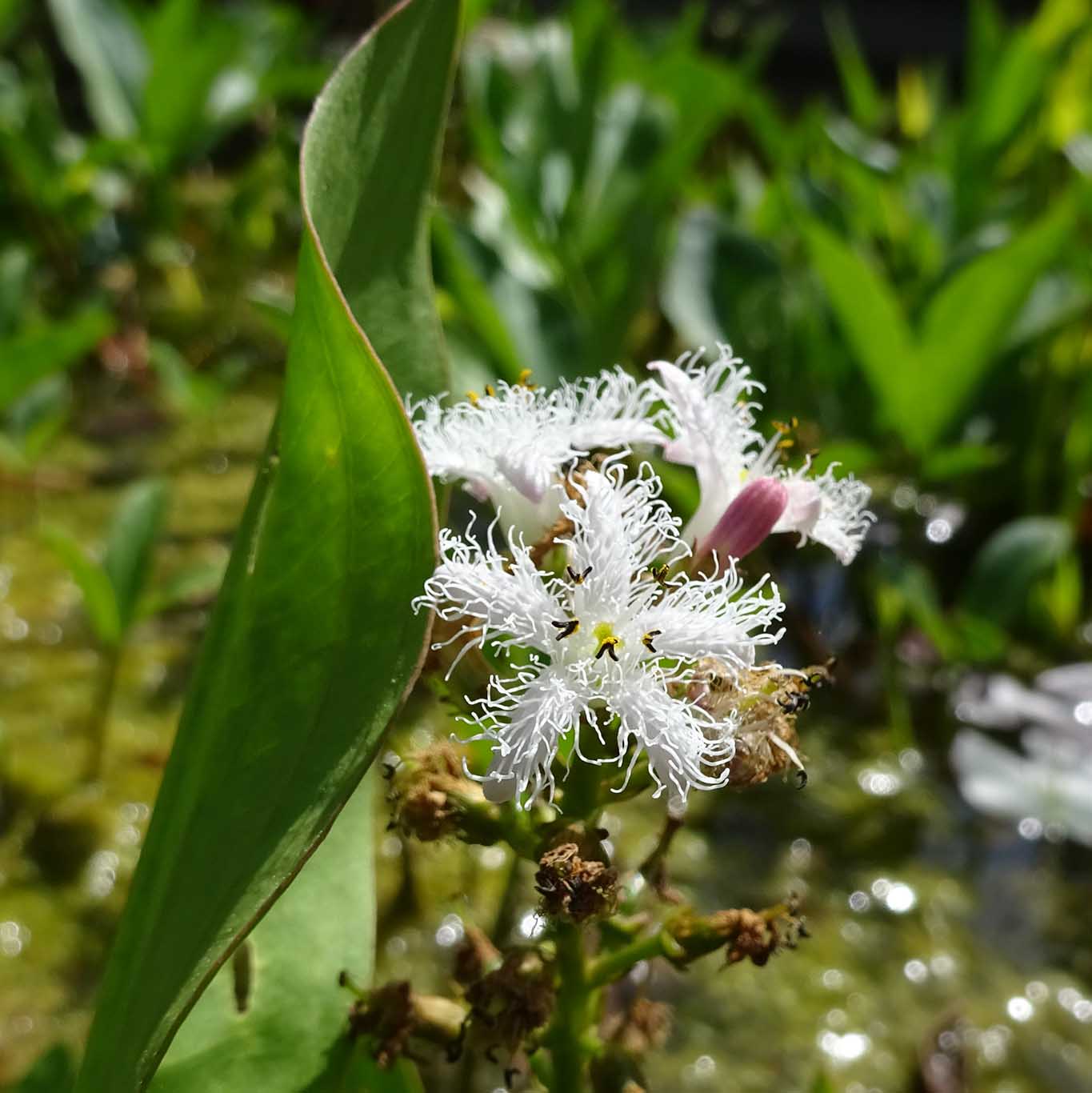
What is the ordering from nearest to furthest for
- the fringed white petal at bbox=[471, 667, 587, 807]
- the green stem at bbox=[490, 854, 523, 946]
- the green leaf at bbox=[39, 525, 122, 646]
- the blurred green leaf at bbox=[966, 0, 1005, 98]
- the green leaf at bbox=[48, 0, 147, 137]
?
the fringed white petal at bbox=[471, 667, 587, 807], the green stem at bbox=[490, 854, 523, 946], the green leaf at bbox=[39, 525, 122, 646], the blurred green leaf at bbox=[966, 0, 1005, 98], the green leaf at bbox=[48, 0, 147, 137]

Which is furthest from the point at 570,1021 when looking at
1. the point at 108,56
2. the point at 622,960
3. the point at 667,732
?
the point at 108,56

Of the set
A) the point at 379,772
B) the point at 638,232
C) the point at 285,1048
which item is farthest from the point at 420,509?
the point at 638,232

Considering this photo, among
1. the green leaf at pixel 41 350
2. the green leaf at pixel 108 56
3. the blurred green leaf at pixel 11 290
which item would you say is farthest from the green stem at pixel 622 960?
the green leaf at pixel 108 56

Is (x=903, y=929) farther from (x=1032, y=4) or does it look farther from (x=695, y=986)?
(x=1032, y=4)

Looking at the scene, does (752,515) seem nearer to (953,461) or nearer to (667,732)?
(667,732)

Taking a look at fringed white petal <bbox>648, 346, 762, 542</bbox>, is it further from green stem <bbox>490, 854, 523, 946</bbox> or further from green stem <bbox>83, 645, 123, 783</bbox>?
green stem <bbox>83, 645, 123, 783</bbox>

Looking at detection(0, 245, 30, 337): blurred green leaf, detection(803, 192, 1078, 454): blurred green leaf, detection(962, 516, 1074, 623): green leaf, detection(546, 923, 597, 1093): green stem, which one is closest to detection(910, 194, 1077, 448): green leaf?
detection(803, 192, 1078, 454): blurred green leaf
